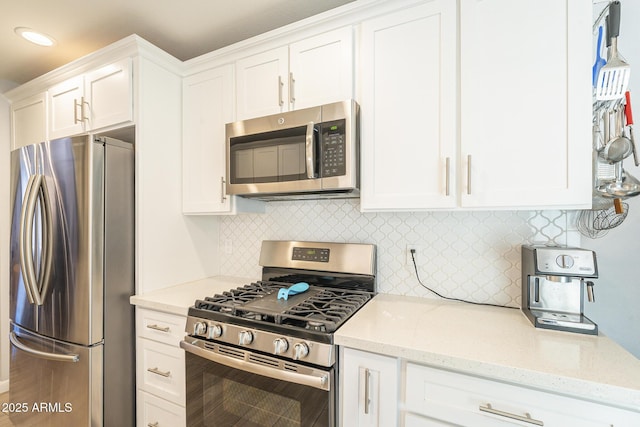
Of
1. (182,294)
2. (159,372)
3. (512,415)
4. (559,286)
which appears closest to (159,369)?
(159,372)

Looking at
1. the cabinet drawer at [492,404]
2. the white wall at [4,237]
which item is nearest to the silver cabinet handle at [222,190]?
the cabinet drawer at [492,404]

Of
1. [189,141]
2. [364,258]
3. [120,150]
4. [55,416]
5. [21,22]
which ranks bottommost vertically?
[55,416]

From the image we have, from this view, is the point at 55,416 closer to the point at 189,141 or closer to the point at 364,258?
the point at 189,141

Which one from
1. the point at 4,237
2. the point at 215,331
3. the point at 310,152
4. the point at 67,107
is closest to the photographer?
the point at 215,331

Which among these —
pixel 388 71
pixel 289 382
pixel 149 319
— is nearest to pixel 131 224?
pixel 149 319

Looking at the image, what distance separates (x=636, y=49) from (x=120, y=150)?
8.54ft

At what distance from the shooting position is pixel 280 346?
1.11m

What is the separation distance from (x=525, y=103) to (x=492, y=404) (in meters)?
1.10

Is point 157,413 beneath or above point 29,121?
beneath

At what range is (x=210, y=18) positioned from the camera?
1701mm

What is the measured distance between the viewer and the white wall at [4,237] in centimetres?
240

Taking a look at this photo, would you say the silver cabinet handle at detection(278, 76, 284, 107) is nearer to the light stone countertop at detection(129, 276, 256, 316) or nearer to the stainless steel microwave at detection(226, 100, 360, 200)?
the stainless steel microwave at detection(226, 100, 360, 200)

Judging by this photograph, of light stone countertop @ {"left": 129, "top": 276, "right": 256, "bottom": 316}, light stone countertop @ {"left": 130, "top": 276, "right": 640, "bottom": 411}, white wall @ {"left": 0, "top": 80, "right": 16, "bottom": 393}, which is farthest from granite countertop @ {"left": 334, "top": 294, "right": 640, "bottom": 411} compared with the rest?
white wall @ {"left": 0, "top": 80, "right": 16, "bottom": 393}

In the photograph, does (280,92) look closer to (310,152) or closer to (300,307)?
(310,152)
